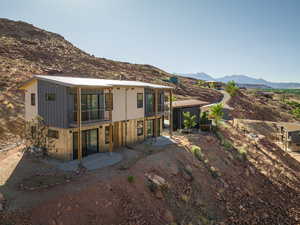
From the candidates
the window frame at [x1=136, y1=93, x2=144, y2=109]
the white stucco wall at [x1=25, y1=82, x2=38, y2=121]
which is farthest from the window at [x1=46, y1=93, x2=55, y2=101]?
the window frame at [x1=136, y1=93, x2=144, y2=109]

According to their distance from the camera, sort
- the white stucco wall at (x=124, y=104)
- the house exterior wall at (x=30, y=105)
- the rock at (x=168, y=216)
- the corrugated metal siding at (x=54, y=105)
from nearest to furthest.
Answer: the rock at (x=168, y=216), the corrugated metal siding at (x=54, y=105), the house exterior wall at (x=30, y=105), the white stucco wall at (x=124, y=104)

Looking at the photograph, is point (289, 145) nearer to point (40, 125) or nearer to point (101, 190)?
point (101, 190)

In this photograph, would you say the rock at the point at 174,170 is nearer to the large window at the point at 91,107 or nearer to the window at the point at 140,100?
the large window at the point at 91,107

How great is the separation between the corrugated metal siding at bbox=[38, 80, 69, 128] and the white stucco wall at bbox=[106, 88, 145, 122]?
4.46m

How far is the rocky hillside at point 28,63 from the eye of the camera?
26.8 m

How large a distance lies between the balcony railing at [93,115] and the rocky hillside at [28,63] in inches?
400

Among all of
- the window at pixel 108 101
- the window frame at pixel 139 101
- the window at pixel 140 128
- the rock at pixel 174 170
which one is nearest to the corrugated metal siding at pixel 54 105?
the window at pixel 108 101

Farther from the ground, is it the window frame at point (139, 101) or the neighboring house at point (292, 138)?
the window frame at point (139, 101)

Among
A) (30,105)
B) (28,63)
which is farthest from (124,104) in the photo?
(28,63)

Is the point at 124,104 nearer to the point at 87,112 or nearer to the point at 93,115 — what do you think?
the point at 93,115

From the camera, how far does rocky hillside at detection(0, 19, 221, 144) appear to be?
26797mm

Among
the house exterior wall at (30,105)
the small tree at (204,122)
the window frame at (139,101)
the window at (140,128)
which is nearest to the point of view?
the house exterior wall at (30,105)

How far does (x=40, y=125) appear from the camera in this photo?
1659cm

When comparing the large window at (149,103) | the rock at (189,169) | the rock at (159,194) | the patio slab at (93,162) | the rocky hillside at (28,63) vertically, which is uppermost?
the rocky hillside at (28,63)
